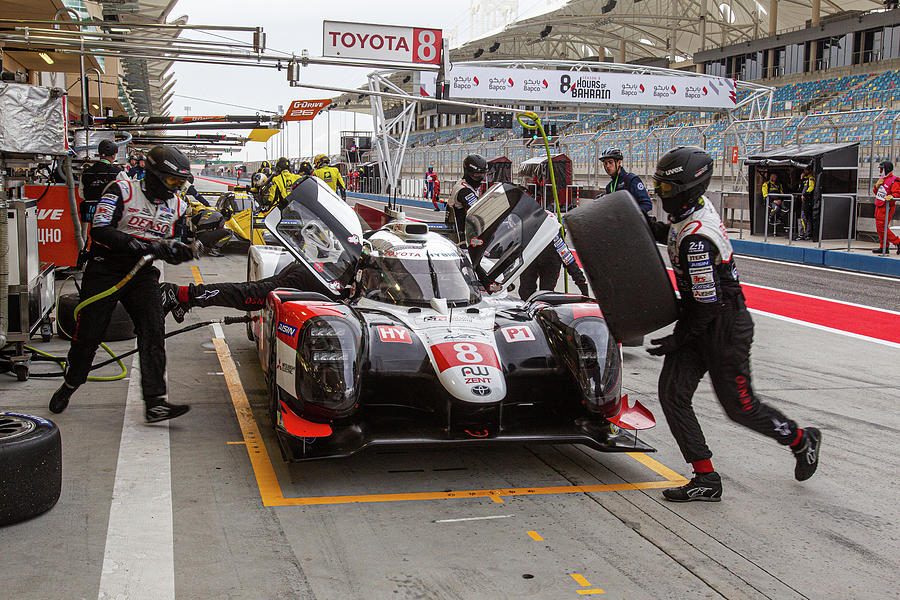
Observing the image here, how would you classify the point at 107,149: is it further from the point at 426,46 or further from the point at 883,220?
the point at 883,220

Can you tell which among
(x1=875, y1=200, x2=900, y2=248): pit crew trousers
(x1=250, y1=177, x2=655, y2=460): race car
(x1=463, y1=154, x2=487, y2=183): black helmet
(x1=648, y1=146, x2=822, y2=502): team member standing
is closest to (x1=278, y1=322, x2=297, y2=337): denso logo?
(x1=250, y1=177, x2=655, y2=460): race car

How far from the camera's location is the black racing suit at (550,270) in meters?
9.11

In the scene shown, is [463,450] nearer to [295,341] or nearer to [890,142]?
[295,341]

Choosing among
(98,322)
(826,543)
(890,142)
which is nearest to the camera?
(826,543)

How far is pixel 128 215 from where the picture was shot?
6047mm

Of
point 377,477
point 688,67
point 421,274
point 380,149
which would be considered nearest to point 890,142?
point 380,149

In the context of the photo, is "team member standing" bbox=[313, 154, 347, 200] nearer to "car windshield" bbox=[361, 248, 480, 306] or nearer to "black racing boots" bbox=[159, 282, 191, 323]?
"black racing boots" bbox=[159, 282, 191, 323]

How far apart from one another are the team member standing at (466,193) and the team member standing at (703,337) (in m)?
4.26

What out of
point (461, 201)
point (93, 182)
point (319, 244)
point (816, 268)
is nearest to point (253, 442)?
point (319, 244)

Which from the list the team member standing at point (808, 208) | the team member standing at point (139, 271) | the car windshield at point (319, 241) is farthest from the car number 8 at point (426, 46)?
the team member standing at point (139, 271)

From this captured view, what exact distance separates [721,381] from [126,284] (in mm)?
4035

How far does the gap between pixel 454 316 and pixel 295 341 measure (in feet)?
3.79

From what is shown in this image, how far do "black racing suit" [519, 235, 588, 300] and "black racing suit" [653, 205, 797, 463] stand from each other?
4180 millimetres

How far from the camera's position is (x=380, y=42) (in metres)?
16.8
